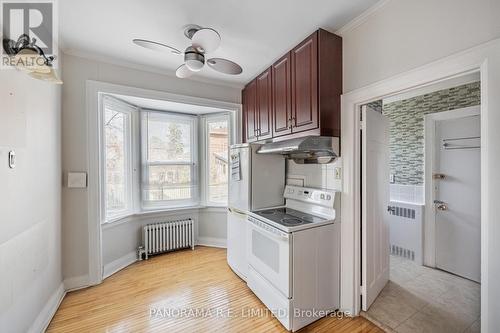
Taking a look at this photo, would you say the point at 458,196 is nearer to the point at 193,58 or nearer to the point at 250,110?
the point at 250,110

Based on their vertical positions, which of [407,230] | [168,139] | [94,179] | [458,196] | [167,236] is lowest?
[167,236]

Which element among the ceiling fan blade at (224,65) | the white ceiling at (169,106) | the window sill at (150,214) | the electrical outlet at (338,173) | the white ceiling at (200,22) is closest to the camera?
the white ceiling at (200,22)

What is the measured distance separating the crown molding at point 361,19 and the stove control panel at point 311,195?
1.49 meters

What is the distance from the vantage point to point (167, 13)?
169 cm

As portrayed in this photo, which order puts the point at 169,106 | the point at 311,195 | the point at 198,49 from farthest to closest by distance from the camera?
the point at 169,106 → the point at 311,195 → the point at 198,49

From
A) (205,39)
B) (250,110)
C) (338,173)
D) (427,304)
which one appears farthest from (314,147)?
(427,304)

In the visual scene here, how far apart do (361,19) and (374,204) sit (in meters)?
1.66

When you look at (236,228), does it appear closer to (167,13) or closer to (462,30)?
(167,13)

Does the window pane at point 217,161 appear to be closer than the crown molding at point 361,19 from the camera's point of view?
No

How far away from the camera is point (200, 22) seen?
5.92 feet

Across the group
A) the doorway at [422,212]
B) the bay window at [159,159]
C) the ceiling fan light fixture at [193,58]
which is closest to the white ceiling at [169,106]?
the bay window at [159,159]

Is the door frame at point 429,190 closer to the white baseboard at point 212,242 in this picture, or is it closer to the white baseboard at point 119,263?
the white baseboard at point 212,242

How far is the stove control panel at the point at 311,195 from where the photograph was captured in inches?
77.5

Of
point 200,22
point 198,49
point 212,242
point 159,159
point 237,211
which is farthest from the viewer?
point 212,242
